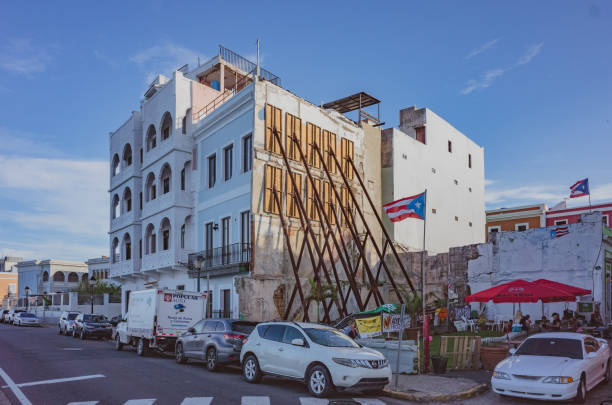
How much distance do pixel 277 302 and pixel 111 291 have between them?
3632 cm

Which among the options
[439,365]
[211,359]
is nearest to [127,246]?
[211,359]

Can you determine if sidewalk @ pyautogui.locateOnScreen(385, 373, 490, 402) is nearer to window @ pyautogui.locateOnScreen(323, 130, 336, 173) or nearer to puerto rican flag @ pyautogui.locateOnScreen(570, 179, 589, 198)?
window @ pyautogui.locateOnScreen(323, 130, 336, 173)

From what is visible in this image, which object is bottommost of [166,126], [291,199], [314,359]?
[314,359]

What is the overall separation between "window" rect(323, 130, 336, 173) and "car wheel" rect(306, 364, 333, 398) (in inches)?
926

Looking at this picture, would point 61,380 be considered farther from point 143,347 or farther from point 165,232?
point 165,232

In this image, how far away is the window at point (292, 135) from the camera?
1253 inches

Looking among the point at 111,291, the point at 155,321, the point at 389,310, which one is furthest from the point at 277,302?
the point at 111,291

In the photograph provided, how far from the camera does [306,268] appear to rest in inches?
1243

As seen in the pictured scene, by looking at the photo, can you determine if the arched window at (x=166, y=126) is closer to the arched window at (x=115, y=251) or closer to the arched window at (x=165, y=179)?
the arched window at (x=165, y=179)

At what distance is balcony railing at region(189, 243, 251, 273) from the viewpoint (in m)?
29.1

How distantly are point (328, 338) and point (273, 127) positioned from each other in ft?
64.4

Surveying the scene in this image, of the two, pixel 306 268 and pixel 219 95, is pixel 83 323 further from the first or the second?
pixel 219 95

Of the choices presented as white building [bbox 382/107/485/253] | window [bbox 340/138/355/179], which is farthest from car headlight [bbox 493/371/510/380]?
white building [bbox 382/107/485/253]

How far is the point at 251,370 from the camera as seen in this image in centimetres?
1362
